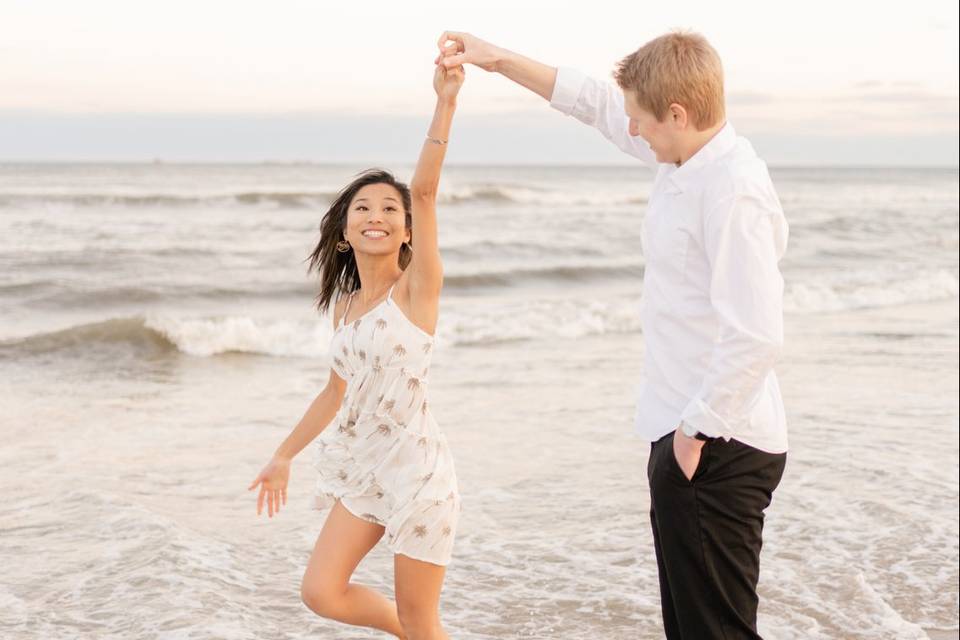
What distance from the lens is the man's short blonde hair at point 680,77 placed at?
96.6 inches

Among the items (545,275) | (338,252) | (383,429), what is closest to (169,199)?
(545,275)

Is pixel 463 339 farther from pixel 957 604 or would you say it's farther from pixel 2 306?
pixel 957 604

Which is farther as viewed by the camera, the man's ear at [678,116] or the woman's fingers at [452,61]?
the woman's fingers at [452,61]

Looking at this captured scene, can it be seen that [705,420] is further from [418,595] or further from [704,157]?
[418,595]

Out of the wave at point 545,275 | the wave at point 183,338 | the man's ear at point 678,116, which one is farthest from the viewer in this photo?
the wave at point 545,275

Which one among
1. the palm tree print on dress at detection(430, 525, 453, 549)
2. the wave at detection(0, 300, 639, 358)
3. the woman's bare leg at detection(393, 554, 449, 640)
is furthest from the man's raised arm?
the wave at detection(0, 300, 639, 358)

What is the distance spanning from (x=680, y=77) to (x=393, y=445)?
5.18 ft

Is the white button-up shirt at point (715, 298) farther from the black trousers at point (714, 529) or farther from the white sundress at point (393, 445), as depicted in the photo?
the white sundress at point (393, 445)

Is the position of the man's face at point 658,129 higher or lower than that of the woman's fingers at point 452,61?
lower

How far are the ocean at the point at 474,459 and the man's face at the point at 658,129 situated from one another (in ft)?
9.17

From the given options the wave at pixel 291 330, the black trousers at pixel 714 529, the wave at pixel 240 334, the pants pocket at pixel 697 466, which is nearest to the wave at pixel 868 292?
the wave at pixel 291 330

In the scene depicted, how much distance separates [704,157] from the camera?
2.53 meters

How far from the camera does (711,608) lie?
2670 millimetres


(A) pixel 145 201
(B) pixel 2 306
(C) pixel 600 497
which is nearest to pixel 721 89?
(C) pixel 600 497
